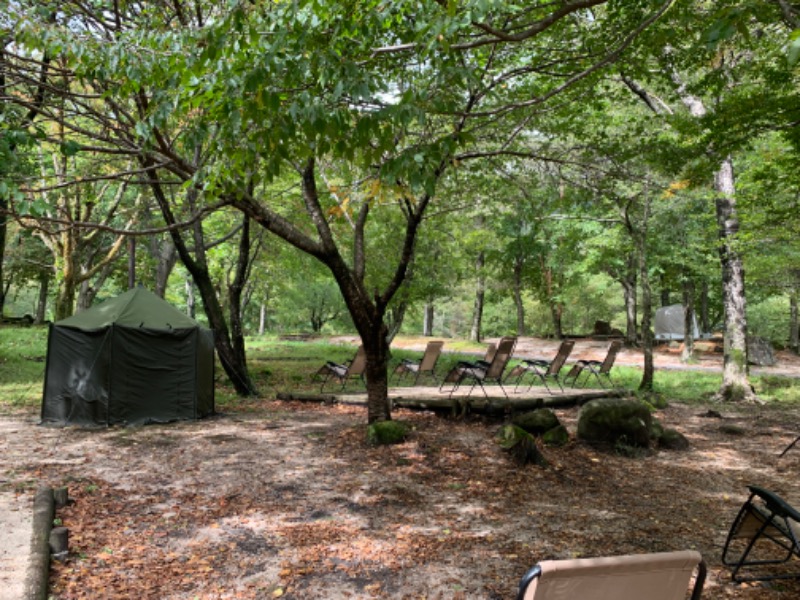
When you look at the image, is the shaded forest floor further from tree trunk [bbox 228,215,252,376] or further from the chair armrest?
tree trunk [bbox 228,215,252,376]

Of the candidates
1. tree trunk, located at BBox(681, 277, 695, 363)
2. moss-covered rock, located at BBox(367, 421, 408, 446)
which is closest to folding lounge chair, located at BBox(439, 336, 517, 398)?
moss-covered rock, located at BBox(367, 421, 408, 446)

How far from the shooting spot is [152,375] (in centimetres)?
940

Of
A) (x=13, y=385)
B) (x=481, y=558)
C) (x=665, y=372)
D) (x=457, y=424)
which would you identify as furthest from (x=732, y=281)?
(x=13, y=385)

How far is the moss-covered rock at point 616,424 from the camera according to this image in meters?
7.62

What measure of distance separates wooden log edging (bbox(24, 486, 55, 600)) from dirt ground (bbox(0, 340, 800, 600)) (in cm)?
14

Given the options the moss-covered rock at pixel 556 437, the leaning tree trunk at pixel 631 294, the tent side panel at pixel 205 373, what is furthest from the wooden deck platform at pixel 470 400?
the leaning tree trunk at pixel 631 294

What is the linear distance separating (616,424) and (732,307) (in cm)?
617

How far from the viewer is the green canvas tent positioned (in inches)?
354

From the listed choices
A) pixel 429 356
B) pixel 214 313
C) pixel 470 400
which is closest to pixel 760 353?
pixel 429 356

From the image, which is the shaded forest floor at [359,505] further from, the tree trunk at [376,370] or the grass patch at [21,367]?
the grass patch at [21,367]

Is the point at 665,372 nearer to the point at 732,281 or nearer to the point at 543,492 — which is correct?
the point at 732,281

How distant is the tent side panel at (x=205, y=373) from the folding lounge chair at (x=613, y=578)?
29.2ft

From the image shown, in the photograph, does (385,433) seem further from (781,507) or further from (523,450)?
(781,507)

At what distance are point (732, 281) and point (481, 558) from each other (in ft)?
34.6
